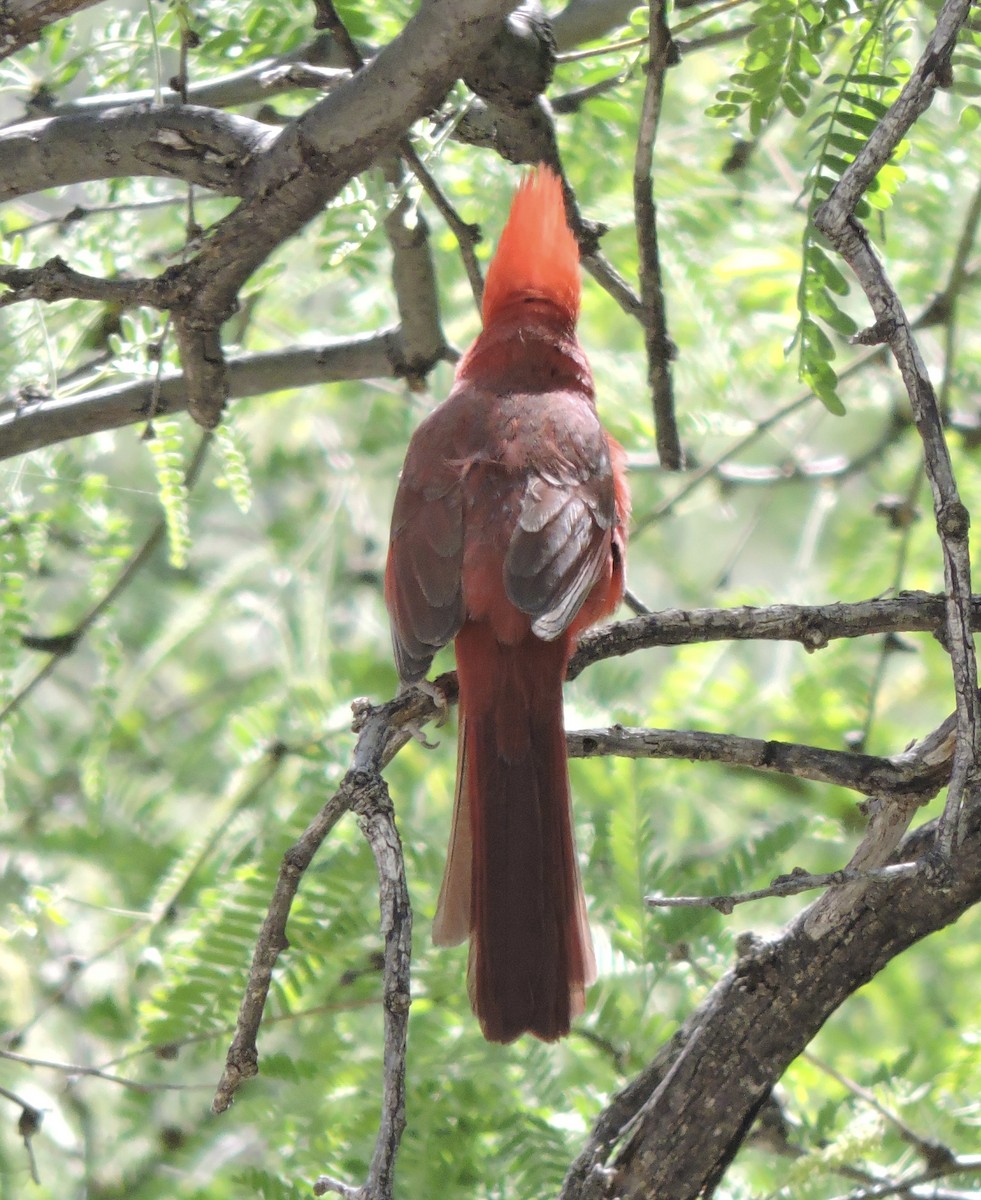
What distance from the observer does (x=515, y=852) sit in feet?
7.89

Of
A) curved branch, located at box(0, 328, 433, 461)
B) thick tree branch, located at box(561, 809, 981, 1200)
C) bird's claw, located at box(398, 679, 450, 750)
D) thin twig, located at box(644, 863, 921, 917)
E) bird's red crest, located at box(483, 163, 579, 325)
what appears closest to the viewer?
thin twig, located at box(644, 863, 921, 917)

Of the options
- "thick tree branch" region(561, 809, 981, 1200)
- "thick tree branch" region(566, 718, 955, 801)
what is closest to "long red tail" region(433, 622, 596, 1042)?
"thick tree branch" region(561, 809, 981, 1200)

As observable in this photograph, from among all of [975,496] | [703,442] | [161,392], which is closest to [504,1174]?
[161,392]

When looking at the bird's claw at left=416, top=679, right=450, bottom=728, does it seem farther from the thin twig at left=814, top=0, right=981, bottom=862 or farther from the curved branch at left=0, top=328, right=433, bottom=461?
the thin twig at left=814, top=0, right=981, bottom=862

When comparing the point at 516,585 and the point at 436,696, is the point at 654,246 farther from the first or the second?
the point at 436,696

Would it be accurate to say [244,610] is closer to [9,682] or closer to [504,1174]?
[9,682]

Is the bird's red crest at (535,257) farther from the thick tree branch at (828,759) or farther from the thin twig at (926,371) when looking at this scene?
the thick tree branch at (828,759)

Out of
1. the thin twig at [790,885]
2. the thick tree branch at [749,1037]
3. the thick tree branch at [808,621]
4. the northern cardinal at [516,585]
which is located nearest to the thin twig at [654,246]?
the northern cardinal at [516,585]

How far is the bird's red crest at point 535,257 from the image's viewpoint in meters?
3.02

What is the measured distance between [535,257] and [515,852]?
149 cm

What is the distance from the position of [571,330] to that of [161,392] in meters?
1.11

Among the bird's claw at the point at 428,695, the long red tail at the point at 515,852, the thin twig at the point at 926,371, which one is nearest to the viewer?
the thin twig at the point at 926,371

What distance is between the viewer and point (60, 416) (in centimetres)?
265

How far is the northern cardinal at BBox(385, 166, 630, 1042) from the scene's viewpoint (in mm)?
2334
